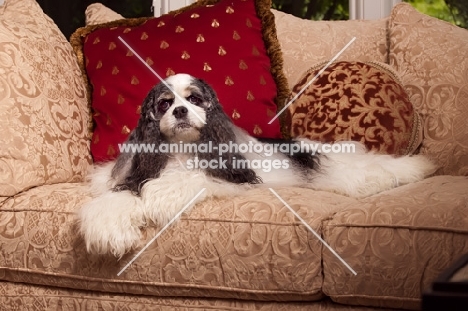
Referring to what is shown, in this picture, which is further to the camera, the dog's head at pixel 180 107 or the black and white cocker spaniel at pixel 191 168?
the dog's head at pixel 180 107

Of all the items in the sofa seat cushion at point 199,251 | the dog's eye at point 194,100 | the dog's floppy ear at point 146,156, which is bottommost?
the sofa seat cushion at point 199,251

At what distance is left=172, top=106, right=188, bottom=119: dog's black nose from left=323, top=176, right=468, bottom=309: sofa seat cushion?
0.59 metres

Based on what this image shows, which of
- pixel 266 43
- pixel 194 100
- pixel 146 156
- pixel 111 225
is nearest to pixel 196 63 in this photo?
pixel 266 43

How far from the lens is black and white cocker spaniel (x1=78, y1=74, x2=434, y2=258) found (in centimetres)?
204

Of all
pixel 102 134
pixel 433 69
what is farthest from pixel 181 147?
pixel 433 69

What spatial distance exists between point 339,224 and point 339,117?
80 centimetres

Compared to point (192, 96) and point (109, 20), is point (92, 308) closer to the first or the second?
point (192, 96)

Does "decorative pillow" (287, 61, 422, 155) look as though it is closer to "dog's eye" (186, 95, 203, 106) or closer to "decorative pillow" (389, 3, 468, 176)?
"decorative pillow" (389, 3, 468, 176)

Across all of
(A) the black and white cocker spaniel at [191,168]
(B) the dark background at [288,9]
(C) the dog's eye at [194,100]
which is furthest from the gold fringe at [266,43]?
(B) the dark background at [288,9]

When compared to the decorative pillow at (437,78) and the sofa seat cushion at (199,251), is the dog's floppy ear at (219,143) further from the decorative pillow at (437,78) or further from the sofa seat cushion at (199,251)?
the decorative pillow at (437,78)

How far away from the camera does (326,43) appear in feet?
9.62

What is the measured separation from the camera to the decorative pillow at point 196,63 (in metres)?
2.67

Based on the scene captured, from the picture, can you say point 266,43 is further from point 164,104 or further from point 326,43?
point 164,104

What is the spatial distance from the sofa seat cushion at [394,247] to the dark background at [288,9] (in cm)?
186
